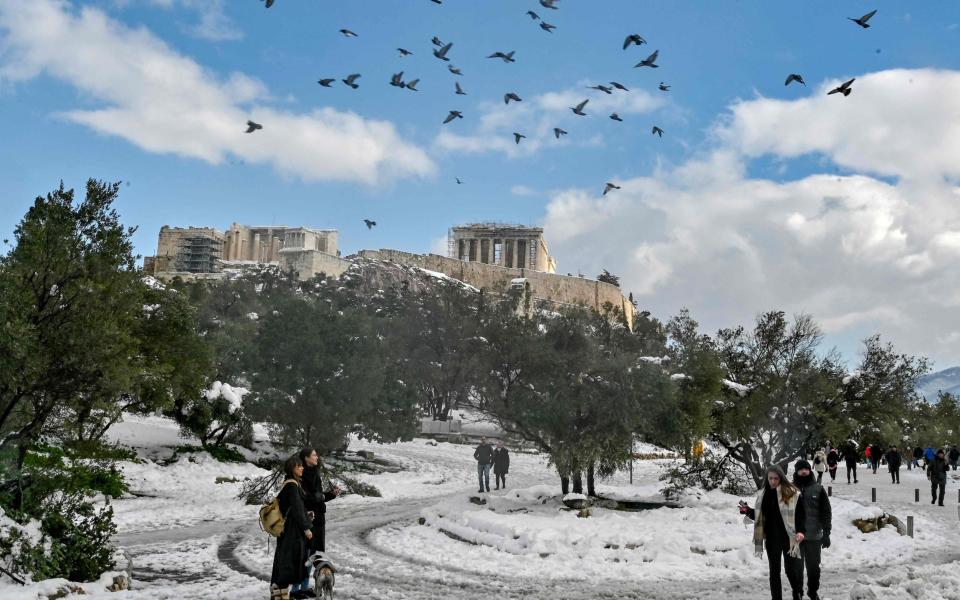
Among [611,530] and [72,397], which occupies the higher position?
[72,397]

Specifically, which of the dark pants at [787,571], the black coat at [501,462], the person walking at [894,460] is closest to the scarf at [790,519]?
the dark pants at [787,571]

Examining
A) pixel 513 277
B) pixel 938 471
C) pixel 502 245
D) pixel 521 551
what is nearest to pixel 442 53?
pixel 521 551

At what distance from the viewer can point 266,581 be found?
1053cm

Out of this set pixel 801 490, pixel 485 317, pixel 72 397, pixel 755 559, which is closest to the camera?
pixel 801 490

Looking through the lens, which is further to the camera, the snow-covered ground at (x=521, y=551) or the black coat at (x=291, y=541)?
the snow-covered ground at (x=521, y=551)

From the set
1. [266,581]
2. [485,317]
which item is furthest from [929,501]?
[485,317]

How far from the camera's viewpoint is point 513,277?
120 metres

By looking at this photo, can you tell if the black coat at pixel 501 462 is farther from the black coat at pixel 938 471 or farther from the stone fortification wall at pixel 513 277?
the stone fortification wall at pixel 513 277

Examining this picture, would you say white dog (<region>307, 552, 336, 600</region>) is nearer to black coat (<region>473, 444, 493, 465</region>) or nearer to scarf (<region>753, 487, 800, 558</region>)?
scarf (<region>753, 487, 800, 558</region>)

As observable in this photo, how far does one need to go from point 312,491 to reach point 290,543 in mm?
908

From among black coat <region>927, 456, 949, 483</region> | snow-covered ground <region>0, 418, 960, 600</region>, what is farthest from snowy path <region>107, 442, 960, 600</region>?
black coat <region>927, 456, 949, 483</region>

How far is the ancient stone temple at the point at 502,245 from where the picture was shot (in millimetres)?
135000

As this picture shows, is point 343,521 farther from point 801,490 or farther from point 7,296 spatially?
point 801,490

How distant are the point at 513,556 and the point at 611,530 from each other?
7.46 ft
